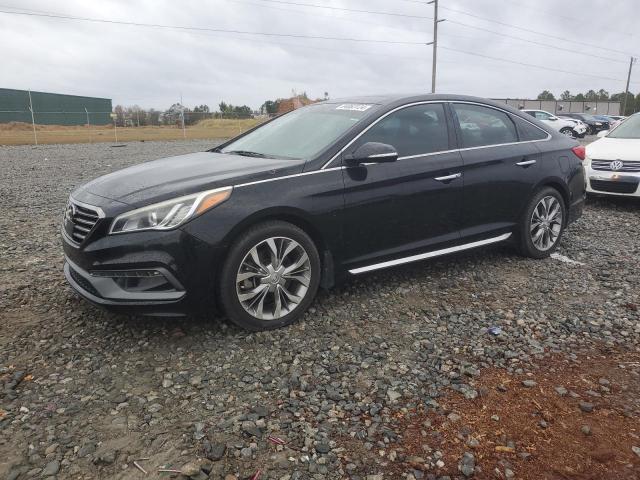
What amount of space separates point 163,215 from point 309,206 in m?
0.98

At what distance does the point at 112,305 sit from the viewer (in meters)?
3.17

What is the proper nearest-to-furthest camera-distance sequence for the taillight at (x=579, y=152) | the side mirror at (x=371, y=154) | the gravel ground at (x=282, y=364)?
the gravel ground at (x=282, y=364), the side mirror at (x=371, y=154), the taillight at (x=579, y=152)

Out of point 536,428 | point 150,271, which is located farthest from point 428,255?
point 150,271

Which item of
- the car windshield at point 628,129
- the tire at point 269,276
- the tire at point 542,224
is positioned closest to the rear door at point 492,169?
the tire at point 542,224

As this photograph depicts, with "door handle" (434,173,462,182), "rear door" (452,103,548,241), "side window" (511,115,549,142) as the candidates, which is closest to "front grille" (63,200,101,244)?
"door handle" (434,173,462,182)

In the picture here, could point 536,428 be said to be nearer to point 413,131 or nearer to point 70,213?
point 413,131

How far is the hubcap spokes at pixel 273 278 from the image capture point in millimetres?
3383

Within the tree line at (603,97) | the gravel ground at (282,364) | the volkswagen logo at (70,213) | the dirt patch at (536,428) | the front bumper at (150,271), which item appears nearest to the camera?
the dirt patch at (536,428)

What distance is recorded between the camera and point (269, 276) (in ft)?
11.3

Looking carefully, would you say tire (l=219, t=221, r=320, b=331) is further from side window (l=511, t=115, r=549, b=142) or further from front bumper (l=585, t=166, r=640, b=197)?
front bumper (l=585, t=166, r=640, b=197)

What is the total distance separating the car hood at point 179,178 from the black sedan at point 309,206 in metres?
0.01

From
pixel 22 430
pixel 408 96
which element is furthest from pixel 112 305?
pixel 408 96

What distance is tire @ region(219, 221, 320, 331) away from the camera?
3.31 metres

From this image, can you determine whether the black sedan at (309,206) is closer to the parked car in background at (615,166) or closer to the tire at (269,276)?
the tire at (269,276)
